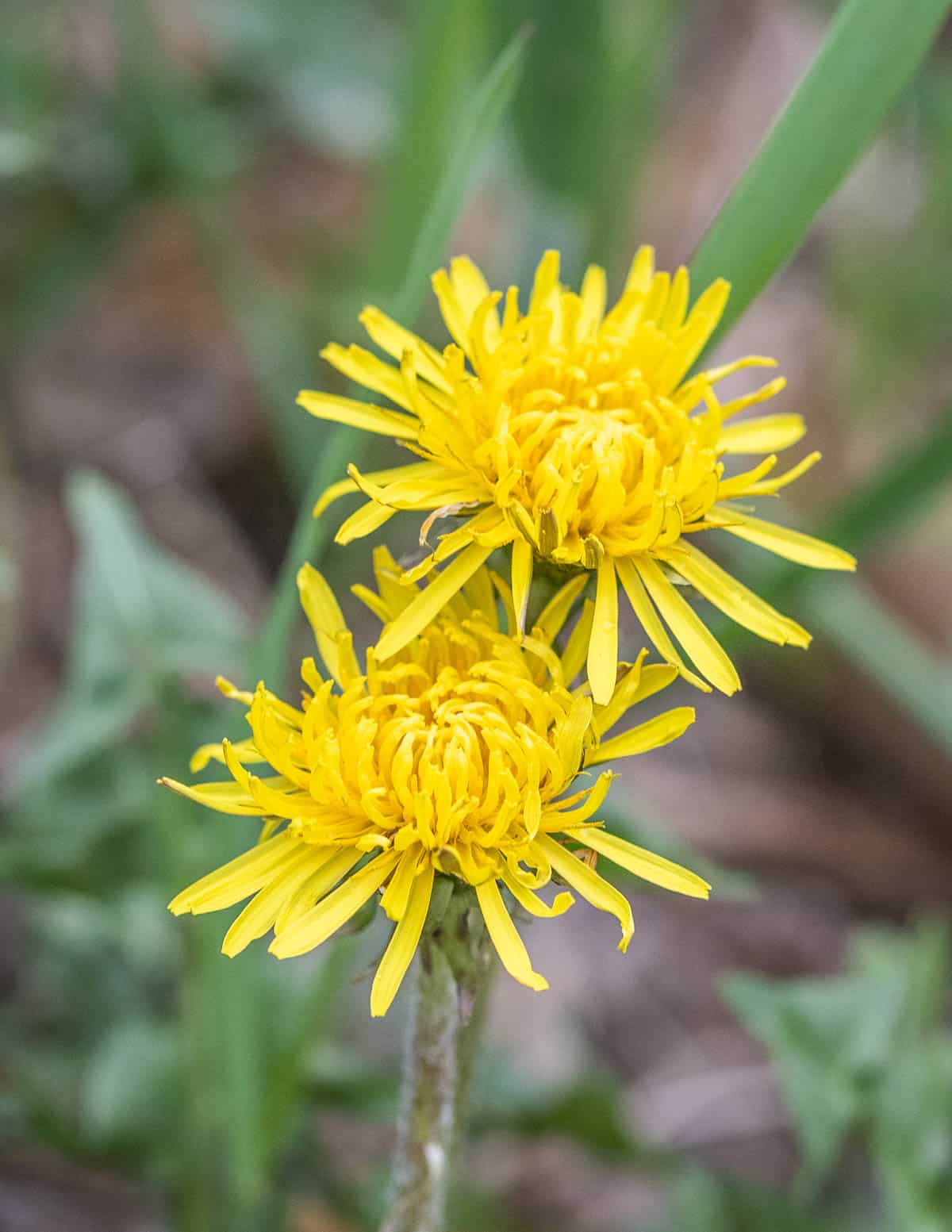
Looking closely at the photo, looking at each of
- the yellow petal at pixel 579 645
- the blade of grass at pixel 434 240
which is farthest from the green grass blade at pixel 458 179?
the yellow petal at pixel 579 645

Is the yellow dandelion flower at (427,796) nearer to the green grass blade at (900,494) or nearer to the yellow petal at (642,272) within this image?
the yellow petal at (642,272)

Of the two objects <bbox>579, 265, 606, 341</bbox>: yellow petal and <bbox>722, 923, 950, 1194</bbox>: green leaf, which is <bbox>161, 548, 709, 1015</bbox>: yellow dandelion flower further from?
<bbox>722, 923, 950, 1194</bbox>: green leaf

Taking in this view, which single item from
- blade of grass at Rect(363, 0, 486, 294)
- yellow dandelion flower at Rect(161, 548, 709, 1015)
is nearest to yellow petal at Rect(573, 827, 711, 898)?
yellow dandelion flower at Rect(161, 548, 709, 1015)

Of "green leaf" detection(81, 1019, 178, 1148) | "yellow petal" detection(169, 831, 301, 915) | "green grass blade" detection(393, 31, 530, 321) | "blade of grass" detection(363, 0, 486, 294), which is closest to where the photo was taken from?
"yellow petal" detection(169, 831, 301, 915)

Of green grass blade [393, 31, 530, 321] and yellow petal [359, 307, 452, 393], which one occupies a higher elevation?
green grass blade [393, 31, 530, 321]

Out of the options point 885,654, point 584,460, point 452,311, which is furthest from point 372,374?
point 885,654

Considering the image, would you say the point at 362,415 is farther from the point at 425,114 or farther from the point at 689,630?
the point at 425,114

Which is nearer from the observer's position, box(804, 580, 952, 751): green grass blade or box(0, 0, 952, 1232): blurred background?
box(0, 0, 952, 1232): blurred background
